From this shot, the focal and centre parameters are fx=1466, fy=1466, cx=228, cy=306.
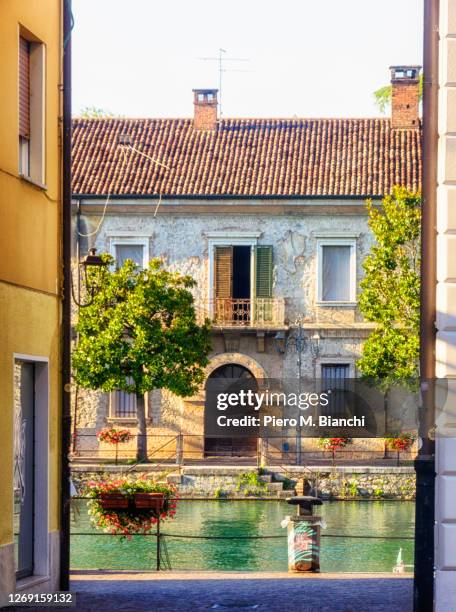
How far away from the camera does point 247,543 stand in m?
25.3

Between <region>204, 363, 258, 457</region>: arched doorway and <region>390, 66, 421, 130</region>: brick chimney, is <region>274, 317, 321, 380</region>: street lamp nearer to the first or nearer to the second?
<region>204, 363, 258, 457</region>: arched doorway

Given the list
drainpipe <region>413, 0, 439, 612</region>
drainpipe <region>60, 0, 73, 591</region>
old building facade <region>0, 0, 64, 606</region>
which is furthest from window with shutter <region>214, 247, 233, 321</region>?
drainpipe <region>413, 0, 439, 612</region>

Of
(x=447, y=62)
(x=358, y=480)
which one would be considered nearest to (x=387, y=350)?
(x=358, y=480)

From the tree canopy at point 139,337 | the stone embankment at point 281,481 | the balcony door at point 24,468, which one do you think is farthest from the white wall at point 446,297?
the tree canopy at point 139,337

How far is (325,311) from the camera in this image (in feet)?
139

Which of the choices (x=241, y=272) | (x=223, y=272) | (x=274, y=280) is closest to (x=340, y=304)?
(x=274, y=280)

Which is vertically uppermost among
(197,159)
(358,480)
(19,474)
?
(197,159)

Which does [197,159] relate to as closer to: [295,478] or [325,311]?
[325,311]

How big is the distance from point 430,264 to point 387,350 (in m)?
25.2

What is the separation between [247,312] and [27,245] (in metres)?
28.7

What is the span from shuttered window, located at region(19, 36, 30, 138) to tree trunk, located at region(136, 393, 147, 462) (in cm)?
2505

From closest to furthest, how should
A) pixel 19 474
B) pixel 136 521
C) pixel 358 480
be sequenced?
pixel 19 474 < pixel 136 521 < pixel 358 480

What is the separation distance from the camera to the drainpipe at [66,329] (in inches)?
579

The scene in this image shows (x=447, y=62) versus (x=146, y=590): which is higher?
(x=447, y=62)
